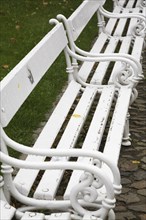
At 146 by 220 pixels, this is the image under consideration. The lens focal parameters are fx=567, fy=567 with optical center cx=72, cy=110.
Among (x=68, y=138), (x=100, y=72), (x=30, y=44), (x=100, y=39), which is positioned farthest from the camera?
(x=30, y=44)

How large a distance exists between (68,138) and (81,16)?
6.69ft

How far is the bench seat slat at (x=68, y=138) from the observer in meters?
3.05

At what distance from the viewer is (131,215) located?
3.71 metres

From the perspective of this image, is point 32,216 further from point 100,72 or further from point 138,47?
point 138,47

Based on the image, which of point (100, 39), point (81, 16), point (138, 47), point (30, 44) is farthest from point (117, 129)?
point (30, 44)

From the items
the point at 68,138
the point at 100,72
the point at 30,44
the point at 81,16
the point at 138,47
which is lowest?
the point at 30,44

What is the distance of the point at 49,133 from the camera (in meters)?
3.74

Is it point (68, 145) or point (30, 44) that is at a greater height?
point (68, 145)

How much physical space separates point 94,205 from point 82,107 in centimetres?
143

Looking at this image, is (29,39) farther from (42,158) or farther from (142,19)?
(42,158)

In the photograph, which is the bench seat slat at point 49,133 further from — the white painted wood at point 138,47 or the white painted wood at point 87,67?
the white painted wood at point 138,47

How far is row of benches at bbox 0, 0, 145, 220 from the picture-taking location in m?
2.81

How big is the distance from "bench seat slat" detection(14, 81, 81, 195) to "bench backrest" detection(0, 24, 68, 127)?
333 mm

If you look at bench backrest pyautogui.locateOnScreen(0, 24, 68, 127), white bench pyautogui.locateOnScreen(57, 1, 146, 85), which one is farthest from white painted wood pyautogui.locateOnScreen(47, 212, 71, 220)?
white bench pyautogui.locateOnScreen(57, 1, 146, 85)
